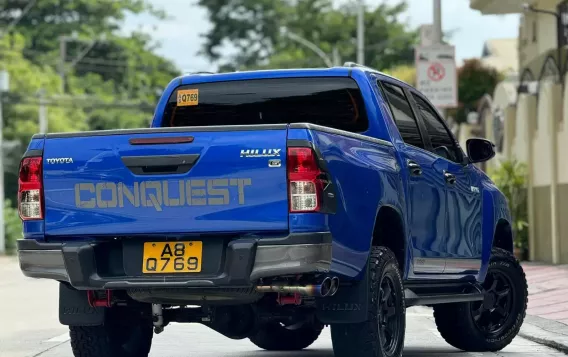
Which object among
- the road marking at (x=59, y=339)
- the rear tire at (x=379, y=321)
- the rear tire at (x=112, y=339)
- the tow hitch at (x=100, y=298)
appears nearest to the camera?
the rear tire at (x=379, y=321)

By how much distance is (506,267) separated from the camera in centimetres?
1206

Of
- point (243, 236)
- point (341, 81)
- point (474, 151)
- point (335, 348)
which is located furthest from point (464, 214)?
point (243, 236)

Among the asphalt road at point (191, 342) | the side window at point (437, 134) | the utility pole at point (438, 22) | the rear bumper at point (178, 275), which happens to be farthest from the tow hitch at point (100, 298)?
the utility pole at point (438, 22)

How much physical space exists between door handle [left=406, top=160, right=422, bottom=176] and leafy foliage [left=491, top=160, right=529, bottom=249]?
17208 mm

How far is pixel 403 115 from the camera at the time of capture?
35.2 ft

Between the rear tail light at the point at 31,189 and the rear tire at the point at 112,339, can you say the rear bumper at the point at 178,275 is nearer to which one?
the rear tail light at the point at 31,189

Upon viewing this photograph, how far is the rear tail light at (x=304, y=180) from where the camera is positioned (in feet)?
27.1

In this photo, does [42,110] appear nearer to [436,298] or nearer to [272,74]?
[272,74]

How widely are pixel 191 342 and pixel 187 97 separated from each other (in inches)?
123

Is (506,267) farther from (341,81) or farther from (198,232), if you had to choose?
(198,232)

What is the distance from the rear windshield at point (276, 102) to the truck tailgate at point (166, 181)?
193 cm

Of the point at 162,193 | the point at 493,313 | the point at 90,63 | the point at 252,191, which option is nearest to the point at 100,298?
the point at 162,193

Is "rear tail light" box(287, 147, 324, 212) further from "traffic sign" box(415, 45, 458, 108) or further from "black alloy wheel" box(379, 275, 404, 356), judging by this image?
"traffic sign" box(415, 45, 458, 108)

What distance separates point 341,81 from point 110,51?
69.5m
